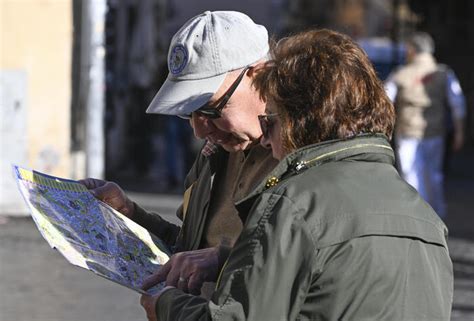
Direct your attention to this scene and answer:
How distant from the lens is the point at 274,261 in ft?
7.66

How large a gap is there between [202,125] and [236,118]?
90 mm

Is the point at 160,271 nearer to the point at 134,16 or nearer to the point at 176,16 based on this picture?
the point at 134,16

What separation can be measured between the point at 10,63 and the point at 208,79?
9.10 meters

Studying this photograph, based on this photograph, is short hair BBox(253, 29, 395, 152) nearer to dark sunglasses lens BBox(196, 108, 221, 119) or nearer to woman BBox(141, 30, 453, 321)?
woman BBox(141, 30, 453, 321)

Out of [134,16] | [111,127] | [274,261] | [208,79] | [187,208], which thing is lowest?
[111,127]

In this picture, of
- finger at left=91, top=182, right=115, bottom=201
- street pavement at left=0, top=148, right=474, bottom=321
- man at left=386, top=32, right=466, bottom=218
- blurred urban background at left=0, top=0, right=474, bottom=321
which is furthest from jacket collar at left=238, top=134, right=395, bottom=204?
man at left=386, top=32, right=466, bottom=218

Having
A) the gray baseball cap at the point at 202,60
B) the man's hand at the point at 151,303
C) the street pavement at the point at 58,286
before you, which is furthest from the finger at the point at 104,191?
the street pavement at the point at 58,286

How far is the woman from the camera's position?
236cm

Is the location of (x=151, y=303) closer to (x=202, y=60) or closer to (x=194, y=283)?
(x=194, y=283)

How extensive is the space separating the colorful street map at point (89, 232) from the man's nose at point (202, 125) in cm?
33

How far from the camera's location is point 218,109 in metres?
2.96

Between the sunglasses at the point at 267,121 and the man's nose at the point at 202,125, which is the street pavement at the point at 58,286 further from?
the sunglasses at the point at 267,121

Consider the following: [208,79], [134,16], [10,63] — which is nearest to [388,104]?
[208,79]

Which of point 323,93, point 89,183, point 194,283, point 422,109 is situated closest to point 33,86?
point 422,109
